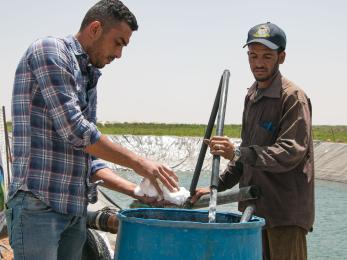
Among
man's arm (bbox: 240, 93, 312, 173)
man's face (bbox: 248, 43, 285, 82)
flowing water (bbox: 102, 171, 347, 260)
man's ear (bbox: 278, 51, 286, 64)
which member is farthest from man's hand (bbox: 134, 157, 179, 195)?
flowing water (bbox: 102, 171, 347, 260)

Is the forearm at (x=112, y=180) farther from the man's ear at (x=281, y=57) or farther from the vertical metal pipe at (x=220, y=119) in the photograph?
the man's ear at (x=281, y=57)

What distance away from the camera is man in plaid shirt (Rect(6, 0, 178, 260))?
83.7 inches

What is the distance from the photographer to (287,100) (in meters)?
2.92

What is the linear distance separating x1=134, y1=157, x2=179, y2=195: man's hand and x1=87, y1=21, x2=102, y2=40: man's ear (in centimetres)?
52

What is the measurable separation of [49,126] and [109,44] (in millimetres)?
413

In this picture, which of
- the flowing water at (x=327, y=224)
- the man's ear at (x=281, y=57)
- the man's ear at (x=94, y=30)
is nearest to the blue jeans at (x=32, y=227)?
the man's ear at (x=94, y=30)

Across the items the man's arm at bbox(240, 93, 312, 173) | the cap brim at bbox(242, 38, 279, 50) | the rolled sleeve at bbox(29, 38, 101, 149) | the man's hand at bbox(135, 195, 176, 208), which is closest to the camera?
the rolled sleeve at bbox(29, 38, 101, 149)

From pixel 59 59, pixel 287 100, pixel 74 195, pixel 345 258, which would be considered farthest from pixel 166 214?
pixel 345 258

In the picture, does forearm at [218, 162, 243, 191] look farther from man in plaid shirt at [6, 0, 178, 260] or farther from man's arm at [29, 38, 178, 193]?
man's arm at [29, 38, 178, 193]

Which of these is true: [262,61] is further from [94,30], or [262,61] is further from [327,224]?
[327,224]

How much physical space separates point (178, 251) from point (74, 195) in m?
0.58

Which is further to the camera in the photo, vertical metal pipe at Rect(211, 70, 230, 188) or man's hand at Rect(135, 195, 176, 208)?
man's hand at Rect(135, 195, 176, 208)

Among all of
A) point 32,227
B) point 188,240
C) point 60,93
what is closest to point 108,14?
point 60,93

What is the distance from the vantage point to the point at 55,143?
7.25 feet
